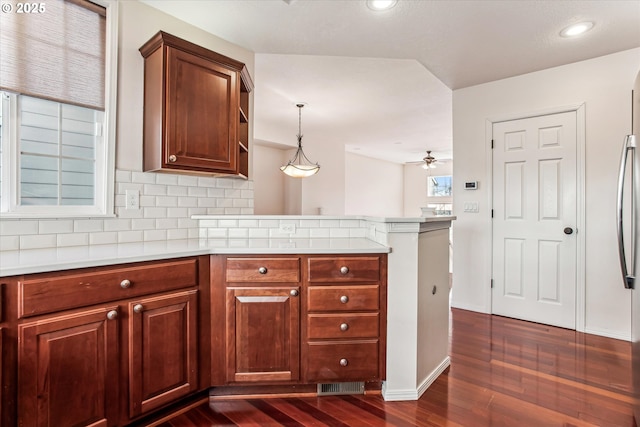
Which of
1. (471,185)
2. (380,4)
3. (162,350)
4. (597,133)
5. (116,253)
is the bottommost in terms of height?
(162,350)

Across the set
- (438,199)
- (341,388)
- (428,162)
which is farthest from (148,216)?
(438,199)

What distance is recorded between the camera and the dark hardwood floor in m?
1.63

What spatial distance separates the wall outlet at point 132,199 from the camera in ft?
6.63

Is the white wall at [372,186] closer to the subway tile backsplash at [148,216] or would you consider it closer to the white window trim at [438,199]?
the white window trim at [438,199]

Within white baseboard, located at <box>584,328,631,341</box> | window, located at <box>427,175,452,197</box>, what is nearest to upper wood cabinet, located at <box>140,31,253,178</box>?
white baseboard, located at <box>584,328,631,341</box>

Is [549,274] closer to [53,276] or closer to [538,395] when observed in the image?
[538,395]

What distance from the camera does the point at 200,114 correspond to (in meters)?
2.06

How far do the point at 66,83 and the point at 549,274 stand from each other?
4.01 m

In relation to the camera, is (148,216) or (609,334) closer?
(148,216)

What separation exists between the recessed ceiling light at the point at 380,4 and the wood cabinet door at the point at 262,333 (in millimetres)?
1864

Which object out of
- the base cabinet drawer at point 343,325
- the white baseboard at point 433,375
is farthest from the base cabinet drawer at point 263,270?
the white baseboard at point 433,375

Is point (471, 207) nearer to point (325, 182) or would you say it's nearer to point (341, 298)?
point (341, 298)

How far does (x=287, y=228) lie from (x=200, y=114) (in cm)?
95

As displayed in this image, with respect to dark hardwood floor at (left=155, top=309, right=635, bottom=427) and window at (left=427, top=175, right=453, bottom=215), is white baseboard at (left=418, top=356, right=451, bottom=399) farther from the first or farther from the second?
window at (left=427, top=175, right=453, bottom=215)
